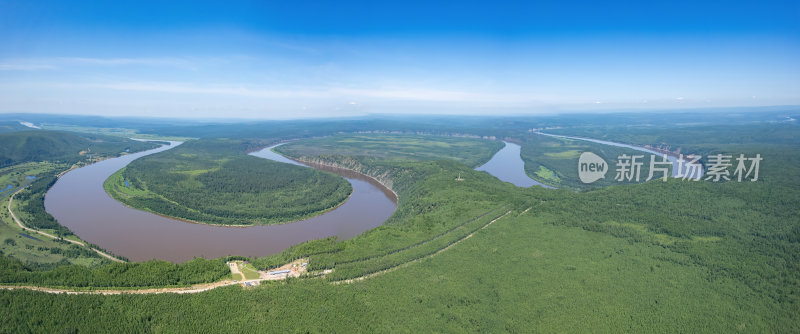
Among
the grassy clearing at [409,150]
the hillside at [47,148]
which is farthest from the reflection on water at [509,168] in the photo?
the hillside at [47,148]

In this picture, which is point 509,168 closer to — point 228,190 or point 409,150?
point 409,150

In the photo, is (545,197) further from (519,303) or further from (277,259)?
(277,259)

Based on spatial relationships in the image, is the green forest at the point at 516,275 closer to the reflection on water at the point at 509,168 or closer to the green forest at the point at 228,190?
the green forest at the point at 228,190

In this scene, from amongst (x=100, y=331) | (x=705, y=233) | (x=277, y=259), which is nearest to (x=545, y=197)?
(x=705, y=233)

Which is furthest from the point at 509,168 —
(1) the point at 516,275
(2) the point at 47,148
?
(2) the point at 47,148

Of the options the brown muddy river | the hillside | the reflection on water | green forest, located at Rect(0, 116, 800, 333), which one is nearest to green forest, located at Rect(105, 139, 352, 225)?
the brown muddy river

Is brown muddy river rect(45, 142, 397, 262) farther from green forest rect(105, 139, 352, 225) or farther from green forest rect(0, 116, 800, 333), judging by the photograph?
green forest rect(0, 116, 800, 333)

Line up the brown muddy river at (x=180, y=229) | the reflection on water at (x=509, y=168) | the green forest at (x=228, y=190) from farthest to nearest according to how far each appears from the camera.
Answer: the reflection on water at (x=509, y=168) < the green forest at (x=228, y=190) < the brown muddy river at (x=180, y=229)
